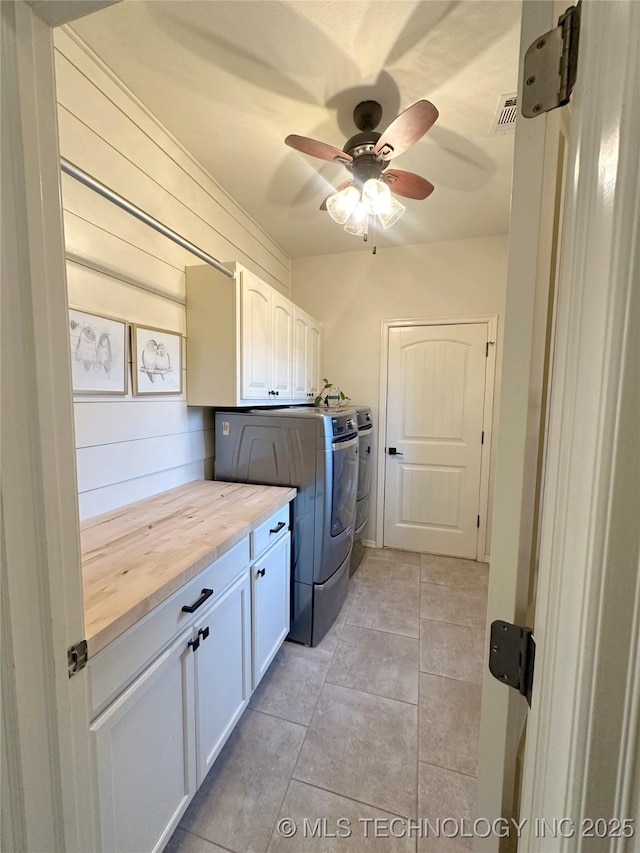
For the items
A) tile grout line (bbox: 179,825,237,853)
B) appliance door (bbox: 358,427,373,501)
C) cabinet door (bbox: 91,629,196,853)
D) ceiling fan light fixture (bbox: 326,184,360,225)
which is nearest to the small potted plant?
appliance door (bbox: 358,427,373,501)

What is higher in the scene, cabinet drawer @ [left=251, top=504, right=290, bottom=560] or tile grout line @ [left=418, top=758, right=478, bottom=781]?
cabinet drawer @ [left=251, top=504, right=290, bottom=560]

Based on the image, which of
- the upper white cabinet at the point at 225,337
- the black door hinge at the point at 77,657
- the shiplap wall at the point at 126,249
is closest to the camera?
the black door hinge at the point at 77,657

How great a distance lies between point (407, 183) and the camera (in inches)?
65.1

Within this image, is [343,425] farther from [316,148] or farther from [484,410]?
[484,410]

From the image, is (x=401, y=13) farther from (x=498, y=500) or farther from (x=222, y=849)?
(x=222, y=849)

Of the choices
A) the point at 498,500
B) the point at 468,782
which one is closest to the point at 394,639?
the point at 468,782

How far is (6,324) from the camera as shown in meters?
0.51

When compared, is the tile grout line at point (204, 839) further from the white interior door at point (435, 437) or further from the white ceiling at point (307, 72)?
the white ceiling at point (307, 72)

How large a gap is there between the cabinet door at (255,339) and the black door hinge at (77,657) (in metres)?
1.42

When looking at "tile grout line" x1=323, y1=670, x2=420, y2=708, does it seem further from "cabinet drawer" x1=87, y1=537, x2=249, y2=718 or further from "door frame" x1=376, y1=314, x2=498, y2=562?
"door frame" x1=376, y1=314, x2=498, y2=562

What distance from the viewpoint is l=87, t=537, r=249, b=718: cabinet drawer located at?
29.8 inches

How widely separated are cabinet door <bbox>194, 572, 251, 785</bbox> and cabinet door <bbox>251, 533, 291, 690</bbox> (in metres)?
0.06

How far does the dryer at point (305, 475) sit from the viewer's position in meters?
1.91

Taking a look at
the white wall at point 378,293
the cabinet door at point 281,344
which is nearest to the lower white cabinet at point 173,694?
the cabinet door at point 281,344
